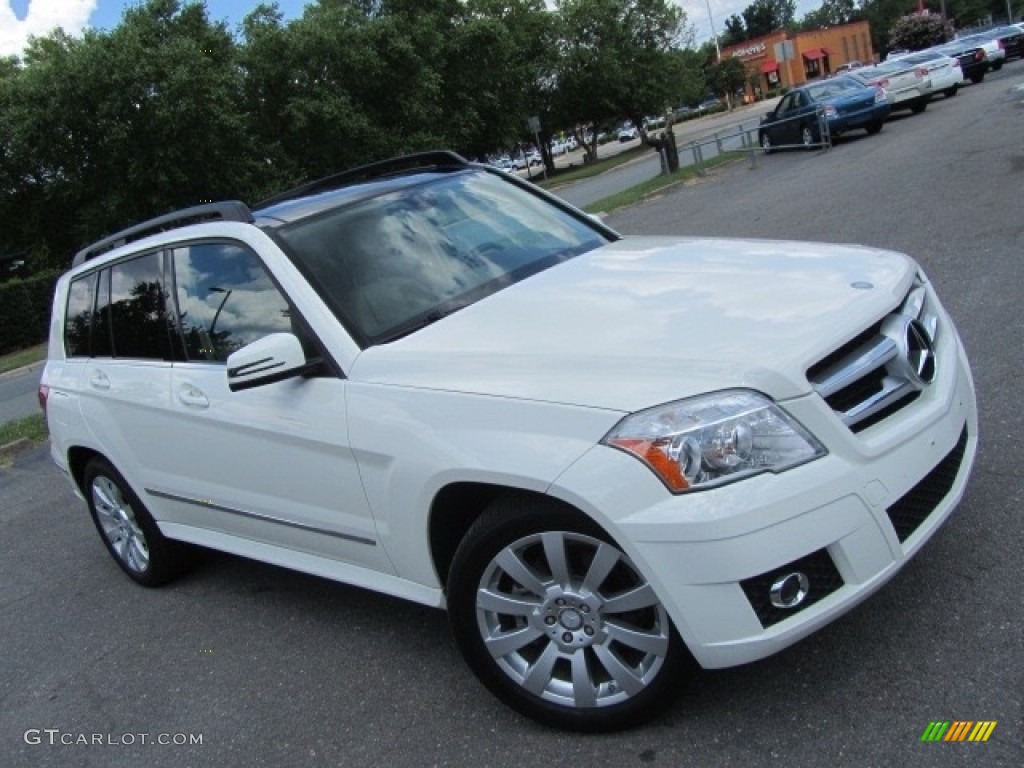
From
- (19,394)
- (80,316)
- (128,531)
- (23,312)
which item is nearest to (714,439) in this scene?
(128,531)

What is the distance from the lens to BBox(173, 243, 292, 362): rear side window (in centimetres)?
367

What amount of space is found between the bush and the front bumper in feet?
79.5

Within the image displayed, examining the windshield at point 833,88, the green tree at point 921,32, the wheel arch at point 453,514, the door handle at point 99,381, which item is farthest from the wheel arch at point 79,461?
the green tree at point 921,32

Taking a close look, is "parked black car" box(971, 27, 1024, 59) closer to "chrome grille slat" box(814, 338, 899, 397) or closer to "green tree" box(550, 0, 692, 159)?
"green tree" box(550, 0, 692, 159)

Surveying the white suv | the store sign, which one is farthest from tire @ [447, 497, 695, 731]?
the store sign

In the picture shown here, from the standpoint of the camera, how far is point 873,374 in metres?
2.91

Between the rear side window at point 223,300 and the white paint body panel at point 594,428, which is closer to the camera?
the white paint body panel at point 594,428

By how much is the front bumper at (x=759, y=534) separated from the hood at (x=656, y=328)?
199 millimetres

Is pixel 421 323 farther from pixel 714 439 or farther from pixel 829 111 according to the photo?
pixel 829 111

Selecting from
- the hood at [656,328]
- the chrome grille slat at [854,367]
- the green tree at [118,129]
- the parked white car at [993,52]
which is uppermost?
the green tree at [118,129]

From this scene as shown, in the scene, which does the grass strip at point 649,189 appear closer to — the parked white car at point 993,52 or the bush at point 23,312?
the bush at point 23,312

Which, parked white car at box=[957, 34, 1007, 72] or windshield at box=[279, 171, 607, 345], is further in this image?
parked white car at box=[957, 34, 1007, 72]

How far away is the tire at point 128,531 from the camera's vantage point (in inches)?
185

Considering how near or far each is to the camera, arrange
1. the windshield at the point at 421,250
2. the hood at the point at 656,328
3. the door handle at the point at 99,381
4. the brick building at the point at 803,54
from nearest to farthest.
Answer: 1. the hood at the point at 656,328
2. the windshield at the point at 421,250
3. the door handle at the point at 99,381
4. the brick building at the point at 803,54
